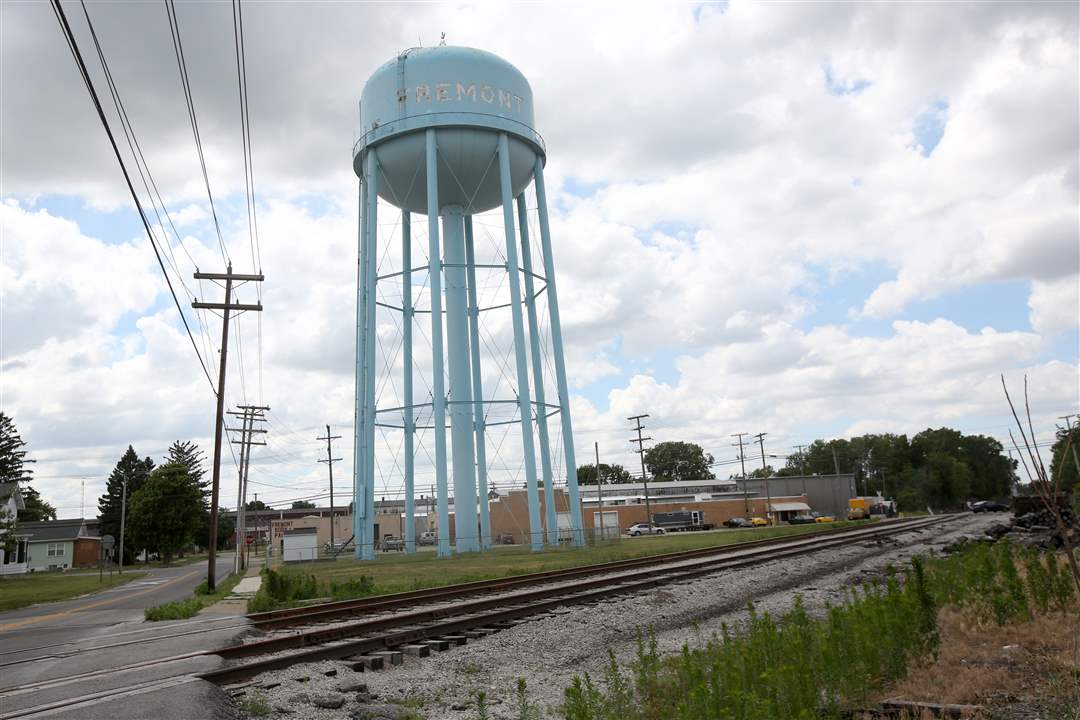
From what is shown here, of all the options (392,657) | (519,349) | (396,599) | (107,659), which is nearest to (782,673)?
(392,657)

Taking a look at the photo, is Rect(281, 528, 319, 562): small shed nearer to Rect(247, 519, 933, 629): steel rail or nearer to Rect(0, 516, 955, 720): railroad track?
Rect(247, 519, 933, 629): steel rail

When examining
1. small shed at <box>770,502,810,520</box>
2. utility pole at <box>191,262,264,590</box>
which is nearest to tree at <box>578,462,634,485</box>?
small shed at <box>770,502,810,520</box>

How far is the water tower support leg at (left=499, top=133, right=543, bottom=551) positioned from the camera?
103 feet

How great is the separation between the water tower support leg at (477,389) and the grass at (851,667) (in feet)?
85.8

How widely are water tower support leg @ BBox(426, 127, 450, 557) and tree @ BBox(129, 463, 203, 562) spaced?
140 feet

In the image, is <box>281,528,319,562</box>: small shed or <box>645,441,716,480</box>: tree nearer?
<box>281,528,319,562</box>: small shed

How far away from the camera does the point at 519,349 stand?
105 ft

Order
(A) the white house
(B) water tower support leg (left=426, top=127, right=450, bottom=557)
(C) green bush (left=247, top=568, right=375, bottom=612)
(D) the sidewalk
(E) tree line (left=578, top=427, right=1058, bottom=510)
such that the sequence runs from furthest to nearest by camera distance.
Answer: (E) tree line (left=578, top=427, right=1058, bottom=510)
(A) the white house
(B) water tower support leg (left=426, top=127, right=450, bottom=557)
(C) green bush (left=247, top=568, right=375, bottom=612)
(D) the sidewalk

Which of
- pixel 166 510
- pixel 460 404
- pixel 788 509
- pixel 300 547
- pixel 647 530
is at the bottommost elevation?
pixel 647 530

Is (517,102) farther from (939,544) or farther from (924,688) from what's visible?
(924,688)

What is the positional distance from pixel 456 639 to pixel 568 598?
3.89 meters

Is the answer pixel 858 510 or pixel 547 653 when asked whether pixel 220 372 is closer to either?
pixel 547 653

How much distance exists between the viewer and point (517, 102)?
35.6m

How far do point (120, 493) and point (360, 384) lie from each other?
6246 cm
